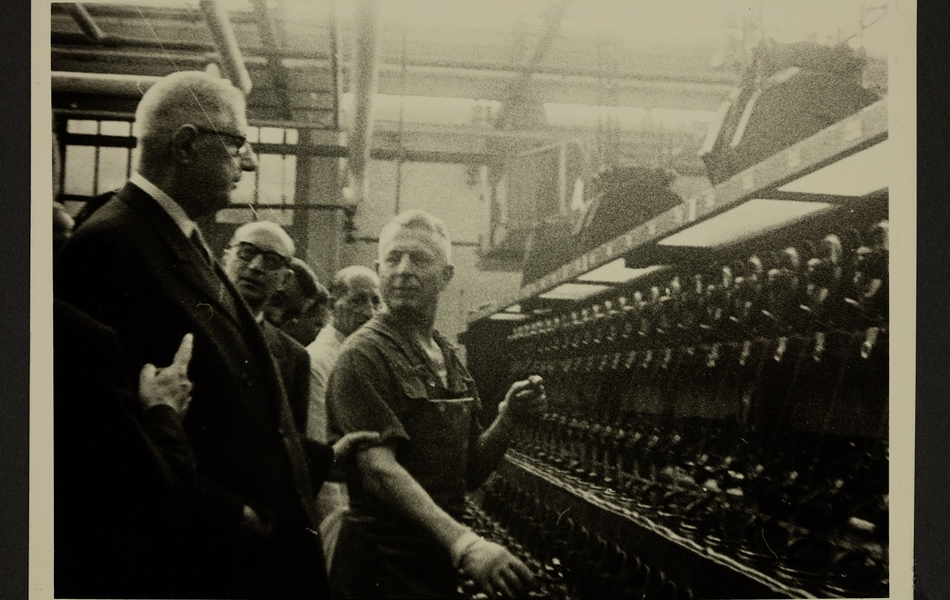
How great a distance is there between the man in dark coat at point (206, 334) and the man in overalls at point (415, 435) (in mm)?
98

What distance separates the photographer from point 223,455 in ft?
6.50

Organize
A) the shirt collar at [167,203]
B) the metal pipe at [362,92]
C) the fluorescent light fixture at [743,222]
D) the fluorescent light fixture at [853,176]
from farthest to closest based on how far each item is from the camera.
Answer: the metal pipe at [362,92] < the shirt collar at [167,203] < the fluorescent light fixture at [743,222] < the fluorescent light fixture at [853,176]

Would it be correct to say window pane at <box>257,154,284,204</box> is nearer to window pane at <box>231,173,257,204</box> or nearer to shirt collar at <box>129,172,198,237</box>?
window pane at <box>231,173,257,204</box>

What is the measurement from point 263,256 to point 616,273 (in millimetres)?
943

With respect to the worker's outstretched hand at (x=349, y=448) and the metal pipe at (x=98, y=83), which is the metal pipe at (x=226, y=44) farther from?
the worker's outstretched hand at (x=349, y=448)

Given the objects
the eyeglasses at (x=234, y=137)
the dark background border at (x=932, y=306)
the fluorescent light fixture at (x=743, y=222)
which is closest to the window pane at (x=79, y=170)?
the eyeglasses at (x=234, y=137)

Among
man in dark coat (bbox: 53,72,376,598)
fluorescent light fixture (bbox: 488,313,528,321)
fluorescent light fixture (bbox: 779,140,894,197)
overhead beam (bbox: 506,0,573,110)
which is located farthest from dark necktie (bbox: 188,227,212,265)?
fluorescent light fixture (bbox: 779,140,894,197)

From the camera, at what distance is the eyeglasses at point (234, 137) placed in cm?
208

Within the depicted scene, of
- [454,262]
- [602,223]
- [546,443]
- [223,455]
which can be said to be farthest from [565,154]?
[223,455]

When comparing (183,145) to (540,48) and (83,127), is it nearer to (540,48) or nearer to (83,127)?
(83,127)

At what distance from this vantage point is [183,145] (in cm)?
206

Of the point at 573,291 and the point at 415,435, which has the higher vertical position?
the point at 573,291

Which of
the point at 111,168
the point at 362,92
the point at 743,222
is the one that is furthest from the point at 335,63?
the point at 743,222

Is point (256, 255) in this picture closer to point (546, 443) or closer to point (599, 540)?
point (546, 443)
